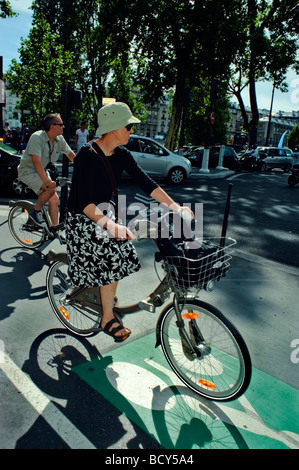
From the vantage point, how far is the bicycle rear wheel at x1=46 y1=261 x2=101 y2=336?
312 cm

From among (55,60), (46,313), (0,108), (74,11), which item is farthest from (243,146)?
(46,313)

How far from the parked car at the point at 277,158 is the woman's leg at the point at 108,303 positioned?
2407 centimetres

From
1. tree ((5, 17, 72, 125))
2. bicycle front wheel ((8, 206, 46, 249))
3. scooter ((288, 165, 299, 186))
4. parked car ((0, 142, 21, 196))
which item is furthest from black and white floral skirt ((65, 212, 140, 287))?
tree ((5, 17, 72, 125))

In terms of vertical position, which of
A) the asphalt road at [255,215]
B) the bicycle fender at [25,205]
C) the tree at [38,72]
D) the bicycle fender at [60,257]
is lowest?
the asphalt road at [255,215]

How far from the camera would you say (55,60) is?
21.9 meters

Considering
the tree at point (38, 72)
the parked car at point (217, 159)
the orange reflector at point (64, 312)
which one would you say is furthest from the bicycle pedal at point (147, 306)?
the tree at point (38, 72)

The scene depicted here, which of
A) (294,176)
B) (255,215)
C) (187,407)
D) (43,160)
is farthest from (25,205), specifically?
(294,176)

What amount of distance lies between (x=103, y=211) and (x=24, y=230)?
302 centimetres

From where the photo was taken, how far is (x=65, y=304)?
3117mm

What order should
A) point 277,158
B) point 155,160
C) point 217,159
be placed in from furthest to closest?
point 277,158, point 217,159, point 155,160

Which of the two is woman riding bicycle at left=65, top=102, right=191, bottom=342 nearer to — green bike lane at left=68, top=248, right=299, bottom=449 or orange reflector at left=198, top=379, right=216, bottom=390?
green bike lane at left=68, top=248, right=299, bottom=449

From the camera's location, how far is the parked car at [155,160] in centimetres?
1336

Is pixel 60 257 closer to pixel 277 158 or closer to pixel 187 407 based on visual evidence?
pixel 187 407

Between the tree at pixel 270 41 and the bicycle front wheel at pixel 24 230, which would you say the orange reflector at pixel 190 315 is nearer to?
the bicycle front wheel at pixel 24 230
